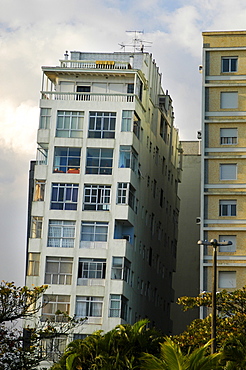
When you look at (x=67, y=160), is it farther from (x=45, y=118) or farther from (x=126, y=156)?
(x=126, y=156)

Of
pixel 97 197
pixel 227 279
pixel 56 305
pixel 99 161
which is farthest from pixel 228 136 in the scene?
pixel 56 305

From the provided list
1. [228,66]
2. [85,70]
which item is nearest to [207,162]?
[228,66]

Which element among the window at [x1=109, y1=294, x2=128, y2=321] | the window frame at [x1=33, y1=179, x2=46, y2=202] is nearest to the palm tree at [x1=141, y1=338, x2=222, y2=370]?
the window at [x1=109, y1=294, x2=128, y2=321]

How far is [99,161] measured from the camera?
213ft

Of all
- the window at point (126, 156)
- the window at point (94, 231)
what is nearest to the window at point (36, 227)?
the window at point (94, 231)

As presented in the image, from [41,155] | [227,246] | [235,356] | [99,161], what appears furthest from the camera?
[41,155]

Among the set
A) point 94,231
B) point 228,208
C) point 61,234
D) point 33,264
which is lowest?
point 33,264

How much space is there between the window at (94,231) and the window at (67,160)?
4.32 m

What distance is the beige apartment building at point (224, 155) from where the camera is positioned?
60875mm

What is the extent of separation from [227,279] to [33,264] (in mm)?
14812

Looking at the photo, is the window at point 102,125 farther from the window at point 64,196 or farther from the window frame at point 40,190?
the window frame at point 40,190

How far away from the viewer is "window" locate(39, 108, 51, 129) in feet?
217

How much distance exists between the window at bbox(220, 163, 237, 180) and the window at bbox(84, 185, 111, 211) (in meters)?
8.77

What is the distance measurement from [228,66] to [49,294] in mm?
22147
